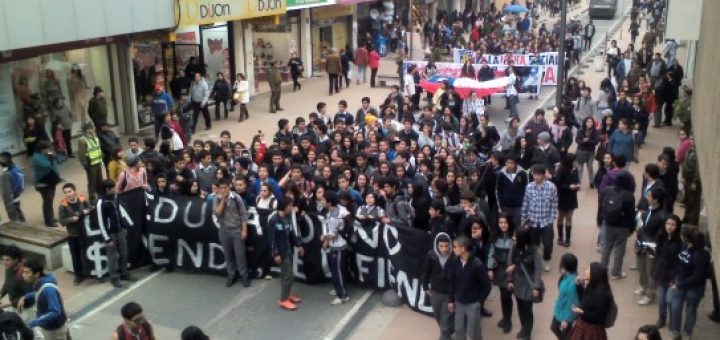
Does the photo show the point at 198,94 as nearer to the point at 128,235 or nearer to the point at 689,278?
the point at 128,235

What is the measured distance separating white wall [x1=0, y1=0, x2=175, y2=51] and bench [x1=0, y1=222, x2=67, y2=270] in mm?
3737

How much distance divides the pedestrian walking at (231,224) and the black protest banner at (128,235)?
122 cm

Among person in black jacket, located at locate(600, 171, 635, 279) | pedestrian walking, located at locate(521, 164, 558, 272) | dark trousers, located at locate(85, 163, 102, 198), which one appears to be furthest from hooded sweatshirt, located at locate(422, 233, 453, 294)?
dark trousers, located at locate(85, 163, 102, 198)

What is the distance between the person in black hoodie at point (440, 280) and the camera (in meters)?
8.00

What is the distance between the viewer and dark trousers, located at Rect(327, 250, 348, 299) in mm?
9703

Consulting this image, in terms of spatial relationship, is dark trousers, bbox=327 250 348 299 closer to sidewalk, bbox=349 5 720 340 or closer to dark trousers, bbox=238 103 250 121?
sidewalk, bbox=349 5 720 340

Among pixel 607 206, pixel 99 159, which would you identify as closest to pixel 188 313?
pixel 99 159

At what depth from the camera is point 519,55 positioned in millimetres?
24281

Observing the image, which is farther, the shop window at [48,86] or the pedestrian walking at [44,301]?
the shop window at [48,86]

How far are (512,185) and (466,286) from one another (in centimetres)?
310

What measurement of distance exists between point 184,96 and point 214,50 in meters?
3.92

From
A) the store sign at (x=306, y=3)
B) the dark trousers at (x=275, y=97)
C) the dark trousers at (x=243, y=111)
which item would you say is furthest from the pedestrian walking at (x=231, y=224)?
the store sign at (x=306, y=3)

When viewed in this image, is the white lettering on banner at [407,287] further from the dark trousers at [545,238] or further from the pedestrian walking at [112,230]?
the pedestrian walking at [112,230]

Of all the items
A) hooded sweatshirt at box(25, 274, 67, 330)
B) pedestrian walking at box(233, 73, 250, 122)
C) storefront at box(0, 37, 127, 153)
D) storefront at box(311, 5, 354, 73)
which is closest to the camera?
hooded sweatshirt at box(25, 274, 67, 330)
